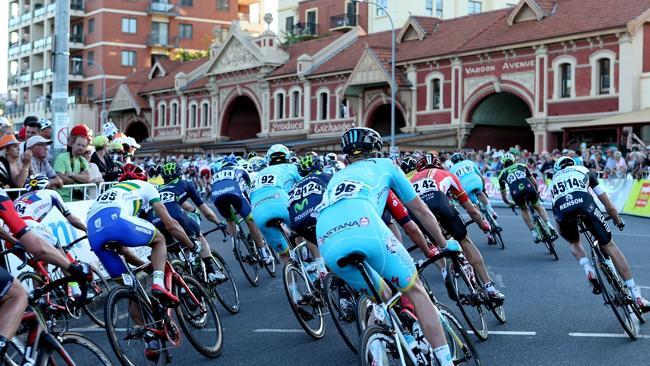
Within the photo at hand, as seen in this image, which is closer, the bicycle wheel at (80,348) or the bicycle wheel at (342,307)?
the bicycle wheel at (80,348)

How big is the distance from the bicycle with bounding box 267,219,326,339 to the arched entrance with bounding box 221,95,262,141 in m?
51.3

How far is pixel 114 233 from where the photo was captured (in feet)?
27.9

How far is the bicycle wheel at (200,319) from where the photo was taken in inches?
347

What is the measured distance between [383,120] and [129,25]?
34.4 meters

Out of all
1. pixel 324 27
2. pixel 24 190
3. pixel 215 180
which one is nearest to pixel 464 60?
pixel 324 27

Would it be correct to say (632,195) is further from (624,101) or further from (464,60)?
(464,60)

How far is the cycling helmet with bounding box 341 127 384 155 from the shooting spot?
7270mm

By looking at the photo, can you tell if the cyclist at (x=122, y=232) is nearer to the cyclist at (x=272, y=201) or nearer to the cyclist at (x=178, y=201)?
the cyclist at (x=272, y=201)

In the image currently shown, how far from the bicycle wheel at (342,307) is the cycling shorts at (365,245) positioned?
2306mm

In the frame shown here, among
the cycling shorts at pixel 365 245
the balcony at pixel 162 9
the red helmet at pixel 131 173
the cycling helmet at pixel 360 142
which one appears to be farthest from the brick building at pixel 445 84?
the cycling shorts at pixel 365 245

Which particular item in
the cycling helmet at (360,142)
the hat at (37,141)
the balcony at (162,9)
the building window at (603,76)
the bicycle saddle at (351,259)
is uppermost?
the balcony at (162,9)

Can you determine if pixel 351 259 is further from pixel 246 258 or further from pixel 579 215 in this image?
pixel 246 258

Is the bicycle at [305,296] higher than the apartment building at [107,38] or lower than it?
lower

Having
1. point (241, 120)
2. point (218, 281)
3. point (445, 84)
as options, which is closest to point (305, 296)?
point (218, 281)
